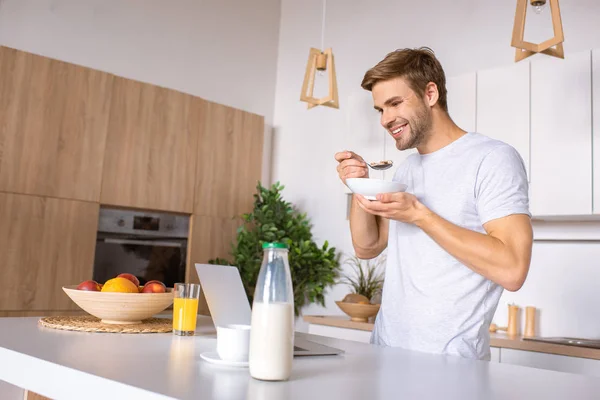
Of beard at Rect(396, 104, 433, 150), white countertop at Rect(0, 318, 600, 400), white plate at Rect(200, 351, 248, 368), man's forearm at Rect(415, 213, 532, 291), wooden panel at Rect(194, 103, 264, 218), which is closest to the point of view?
white countertop at Rect(0, 318, 600, 400)

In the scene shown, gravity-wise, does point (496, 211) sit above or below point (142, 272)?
above

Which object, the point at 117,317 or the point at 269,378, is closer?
the point at 269,378

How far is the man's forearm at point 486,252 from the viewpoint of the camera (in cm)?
155

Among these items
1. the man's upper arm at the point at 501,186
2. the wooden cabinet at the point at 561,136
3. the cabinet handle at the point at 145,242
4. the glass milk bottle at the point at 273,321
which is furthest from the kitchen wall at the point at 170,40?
the glass milk bottle at the point at 273,321

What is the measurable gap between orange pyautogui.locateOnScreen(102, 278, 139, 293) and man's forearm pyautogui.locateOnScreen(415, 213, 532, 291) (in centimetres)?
83

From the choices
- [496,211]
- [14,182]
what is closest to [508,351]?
[496,211]

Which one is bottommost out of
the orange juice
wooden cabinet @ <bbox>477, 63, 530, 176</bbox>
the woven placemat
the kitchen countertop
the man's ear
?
the kitchen countertop

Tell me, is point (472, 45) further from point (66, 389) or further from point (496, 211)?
point (66, 389)

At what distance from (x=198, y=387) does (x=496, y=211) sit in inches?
39.9

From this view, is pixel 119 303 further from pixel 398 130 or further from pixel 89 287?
pixel 398 130

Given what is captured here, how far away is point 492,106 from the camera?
3309 millimetres

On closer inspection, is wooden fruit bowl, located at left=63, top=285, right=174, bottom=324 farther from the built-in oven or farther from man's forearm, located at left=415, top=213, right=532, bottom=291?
the built-in oven

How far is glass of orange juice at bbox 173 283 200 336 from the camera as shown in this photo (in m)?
1.60

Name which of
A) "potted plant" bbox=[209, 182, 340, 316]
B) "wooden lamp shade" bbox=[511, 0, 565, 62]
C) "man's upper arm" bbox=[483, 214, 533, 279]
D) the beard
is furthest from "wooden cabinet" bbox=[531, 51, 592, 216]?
"potted plant" bbox=[209, 182, 340, 316]
